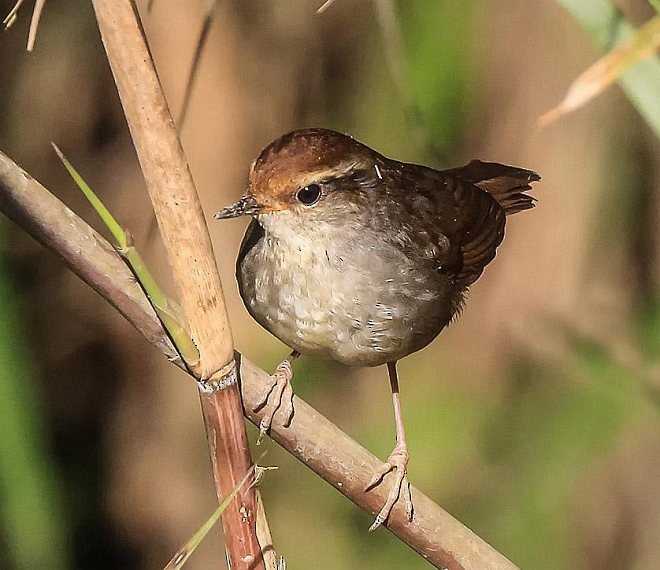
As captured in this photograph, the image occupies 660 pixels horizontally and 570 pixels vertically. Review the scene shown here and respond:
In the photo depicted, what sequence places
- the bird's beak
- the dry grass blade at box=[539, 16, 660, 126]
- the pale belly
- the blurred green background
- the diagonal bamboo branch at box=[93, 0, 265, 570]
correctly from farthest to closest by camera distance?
the blurred green background < the pale belly < the bird's beak < the diagonal bamboo branch at box=[93, 0, 265, 570] < the dry grass blade at box=[539, 16, 660, 126]

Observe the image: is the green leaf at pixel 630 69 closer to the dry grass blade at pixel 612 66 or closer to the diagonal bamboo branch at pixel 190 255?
the dry grass blade at pixel 612 66

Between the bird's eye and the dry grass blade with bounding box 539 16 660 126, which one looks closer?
the dry grass blade with bounding box 539 16 660 126

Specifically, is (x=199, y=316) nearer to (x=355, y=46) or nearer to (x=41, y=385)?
(x=355, y=46)

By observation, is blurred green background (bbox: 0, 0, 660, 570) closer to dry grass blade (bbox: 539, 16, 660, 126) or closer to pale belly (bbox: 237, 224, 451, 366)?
pale belly (bbox: 237, 224, 451, 366)

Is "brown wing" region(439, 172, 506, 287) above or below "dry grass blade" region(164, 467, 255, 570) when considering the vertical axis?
below

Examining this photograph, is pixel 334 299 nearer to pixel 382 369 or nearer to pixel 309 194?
pixel 309 194

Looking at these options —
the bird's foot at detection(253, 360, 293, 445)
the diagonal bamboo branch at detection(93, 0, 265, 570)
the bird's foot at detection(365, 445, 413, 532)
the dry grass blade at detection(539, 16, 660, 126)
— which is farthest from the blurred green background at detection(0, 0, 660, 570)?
the dry grass blade at detection(539, 16, 660, 126)

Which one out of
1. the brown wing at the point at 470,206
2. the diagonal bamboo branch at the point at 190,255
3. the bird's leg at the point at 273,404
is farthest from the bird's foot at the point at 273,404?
the brown wing at the point at 470,206
